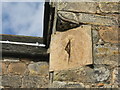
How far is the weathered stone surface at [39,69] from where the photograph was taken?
3479 millimetres

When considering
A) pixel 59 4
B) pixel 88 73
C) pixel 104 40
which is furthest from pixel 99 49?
pixel 59 4

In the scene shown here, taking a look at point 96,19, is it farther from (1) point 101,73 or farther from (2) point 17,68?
(2) point 17,68

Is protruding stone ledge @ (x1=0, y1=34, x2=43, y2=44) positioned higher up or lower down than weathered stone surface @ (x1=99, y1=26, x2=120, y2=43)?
lower down

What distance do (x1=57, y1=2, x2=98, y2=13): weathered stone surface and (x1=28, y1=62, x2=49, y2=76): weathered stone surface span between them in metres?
1.54

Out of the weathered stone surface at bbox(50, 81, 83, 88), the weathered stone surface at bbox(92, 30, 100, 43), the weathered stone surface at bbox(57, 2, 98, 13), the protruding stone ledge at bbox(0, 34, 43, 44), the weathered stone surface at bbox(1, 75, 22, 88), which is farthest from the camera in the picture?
the protruding stone ledge at bbox(0, 34, 43, 44)

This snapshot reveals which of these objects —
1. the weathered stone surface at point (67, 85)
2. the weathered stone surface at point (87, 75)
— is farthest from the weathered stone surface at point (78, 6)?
the weathered stone surface at point (67, 85)

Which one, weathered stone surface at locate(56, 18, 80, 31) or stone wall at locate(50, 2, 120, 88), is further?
weathered stone surface at locate(56, 18, 80, 31)

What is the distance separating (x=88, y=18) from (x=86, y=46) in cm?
27

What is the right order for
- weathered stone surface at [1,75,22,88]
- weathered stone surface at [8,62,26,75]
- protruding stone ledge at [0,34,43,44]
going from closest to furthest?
weathered stone surface at [1,75,22,88], weathered stone surface at [8,62,26,75], protruding stone ledge at [0,34,43,44]

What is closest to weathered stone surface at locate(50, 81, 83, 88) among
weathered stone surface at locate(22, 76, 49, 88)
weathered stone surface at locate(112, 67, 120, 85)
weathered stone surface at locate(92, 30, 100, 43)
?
weathered stone surface at locate(112, 67, 120, 85)

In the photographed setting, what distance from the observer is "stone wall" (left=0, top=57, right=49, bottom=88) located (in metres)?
3.37

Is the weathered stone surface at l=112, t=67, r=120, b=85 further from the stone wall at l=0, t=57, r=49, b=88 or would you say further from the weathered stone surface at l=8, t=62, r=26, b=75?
the weathered stone surface at l=8, t=62, r=26, b=75


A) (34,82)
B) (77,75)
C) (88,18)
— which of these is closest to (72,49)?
(77,75)

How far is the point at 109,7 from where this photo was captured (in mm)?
2148
